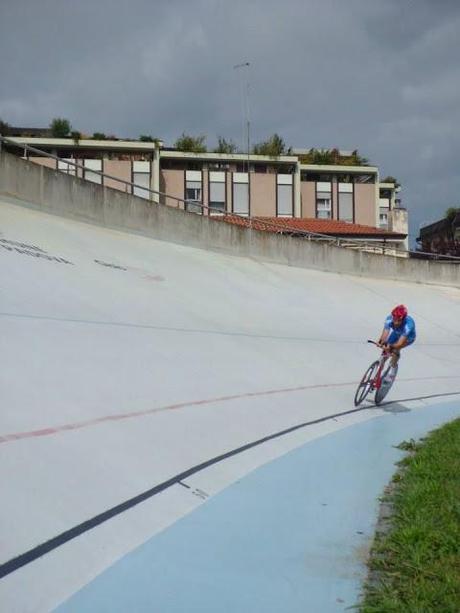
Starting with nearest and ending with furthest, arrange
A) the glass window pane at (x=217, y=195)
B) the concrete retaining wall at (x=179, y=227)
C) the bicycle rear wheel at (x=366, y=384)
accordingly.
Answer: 1. the bicycle rear wheel at (x=366, y=384)
2. the concrete retaining wall at (x=179, y=227)
3. the glass window pane at (x=217, y=195)

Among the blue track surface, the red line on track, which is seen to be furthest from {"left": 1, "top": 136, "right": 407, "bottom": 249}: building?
the blue track surface

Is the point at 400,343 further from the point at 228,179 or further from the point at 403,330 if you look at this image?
the point at 228,179

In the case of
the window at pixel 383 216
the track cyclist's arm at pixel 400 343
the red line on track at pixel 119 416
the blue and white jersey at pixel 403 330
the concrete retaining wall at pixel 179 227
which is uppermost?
the window at pixel 383 216

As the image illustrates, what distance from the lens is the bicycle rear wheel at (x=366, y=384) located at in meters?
10.6

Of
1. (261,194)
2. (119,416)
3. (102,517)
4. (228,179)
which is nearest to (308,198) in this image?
(261,194)

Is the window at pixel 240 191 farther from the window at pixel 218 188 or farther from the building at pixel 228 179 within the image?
the window at pixel 218 188

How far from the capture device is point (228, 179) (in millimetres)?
52875

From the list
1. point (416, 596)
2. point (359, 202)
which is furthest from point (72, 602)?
point (359, 202)

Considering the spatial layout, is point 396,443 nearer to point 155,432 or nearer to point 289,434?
point 289,434

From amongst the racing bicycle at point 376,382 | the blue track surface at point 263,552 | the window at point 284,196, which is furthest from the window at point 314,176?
the blue track surface at point 263,552

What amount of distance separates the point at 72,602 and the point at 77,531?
782 millimetres

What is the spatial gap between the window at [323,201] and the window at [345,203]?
1017mm

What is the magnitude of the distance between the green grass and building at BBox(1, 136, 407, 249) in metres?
44.0

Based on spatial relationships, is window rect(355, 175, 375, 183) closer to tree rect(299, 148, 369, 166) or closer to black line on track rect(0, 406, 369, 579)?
tree rect(299, 148, 369, 166)
